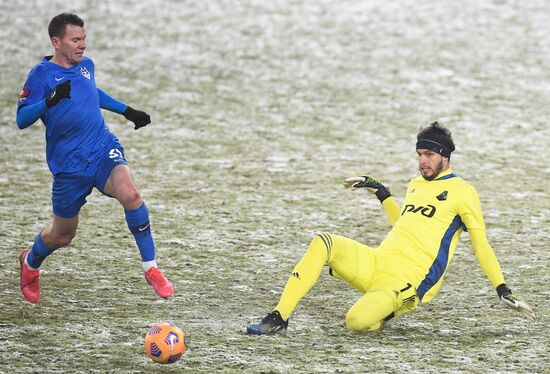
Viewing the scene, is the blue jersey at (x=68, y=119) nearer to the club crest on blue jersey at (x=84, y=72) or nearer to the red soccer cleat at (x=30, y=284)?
the club crest on blue jersey at (x=84, y=72)

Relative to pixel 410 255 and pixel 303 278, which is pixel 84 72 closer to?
pixel 303 278

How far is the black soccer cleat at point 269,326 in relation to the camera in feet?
24.0

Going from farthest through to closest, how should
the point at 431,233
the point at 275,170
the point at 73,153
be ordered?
the point at 275,170
the point at 73,153
the point at 431,233

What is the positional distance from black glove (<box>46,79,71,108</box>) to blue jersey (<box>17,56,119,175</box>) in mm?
282

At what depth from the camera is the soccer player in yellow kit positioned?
292 inches

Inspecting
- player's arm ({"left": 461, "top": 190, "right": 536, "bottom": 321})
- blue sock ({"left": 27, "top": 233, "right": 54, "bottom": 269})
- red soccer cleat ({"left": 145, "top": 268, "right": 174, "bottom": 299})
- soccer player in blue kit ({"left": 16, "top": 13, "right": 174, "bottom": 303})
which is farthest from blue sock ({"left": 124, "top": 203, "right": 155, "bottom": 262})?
player's arm ({"left": 461, "top": 190, "right": 536, "bottom": 321})

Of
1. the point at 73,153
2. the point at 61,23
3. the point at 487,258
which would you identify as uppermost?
the point at 61,23

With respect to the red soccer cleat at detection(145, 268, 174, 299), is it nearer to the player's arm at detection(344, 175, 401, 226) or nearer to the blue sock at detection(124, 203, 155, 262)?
the blue sock at detection(124, 203, 155, 262)

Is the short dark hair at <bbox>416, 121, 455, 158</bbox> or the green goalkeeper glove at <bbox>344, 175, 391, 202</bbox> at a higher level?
the short dark hair at <bbox>416, 121, 455, 158</bbox>

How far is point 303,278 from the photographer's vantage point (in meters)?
7.38

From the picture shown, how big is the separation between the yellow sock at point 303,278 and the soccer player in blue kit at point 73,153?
988 mm

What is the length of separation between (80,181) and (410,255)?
2.66 m

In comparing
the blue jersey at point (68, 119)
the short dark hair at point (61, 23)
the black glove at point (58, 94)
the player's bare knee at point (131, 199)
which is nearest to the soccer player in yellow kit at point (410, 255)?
the player's bare knee at point (131, 199)

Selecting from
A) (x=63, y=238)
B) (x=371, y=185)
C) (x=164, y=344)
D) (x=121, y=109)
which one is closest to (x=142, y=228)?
(x=63, y=238)
